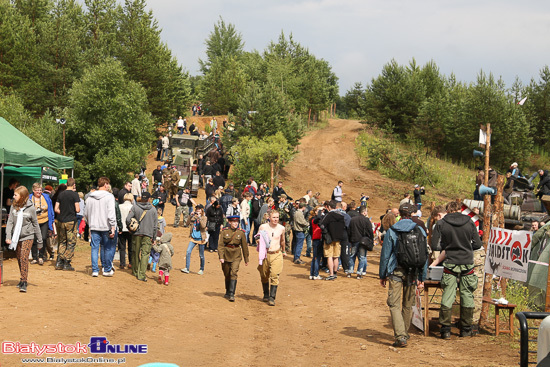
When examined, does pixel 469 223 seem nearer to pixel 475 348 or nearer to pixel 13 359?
pixel 475 348

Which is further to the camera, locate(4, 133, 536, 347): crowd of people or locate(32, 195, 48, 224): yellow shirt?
locate(32, 195, 48, 224): yellow shirt

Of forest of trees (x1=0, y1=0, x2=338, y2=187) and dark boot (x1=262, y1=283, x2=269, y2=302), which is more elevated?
forest of trees (x1=0, y1=0, x2=338, y2=187)

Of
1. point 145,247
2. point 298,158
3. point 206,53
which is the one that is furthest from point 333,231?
point 206,53

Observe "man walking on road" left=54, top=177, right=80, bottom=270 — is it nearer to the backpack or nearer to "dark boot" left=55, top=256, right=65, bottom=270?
"dark boot" left=55, top=256, right=65, bottom=270

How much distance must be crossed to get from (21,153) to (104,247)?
3.47 meters

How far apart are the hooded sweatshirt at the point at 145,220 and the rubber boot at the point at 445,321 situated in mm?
6917

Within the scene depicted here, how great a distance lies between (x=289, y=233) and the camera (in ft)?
71.2

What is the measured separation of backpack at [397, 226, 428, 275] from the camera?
30.2ft

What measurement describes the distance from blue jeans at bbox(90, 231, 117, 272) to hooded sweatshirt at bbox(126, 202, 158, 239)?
0.60 meters

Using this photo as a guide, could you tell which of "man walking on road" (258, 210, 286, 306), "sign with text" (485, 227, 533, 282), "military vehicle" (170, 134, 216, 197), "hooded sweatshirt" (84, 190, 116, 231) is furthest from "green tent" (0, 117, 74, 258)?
"military vehicle" (170, 134, 216, 197)

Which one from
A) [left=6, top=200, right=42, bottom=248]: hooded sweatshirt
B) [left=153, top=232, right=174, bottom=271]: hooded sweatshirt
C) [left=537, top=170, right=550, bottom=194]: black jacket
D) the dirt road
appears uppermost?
[left=537, top=170, right=550, bottom=194]: black jacket

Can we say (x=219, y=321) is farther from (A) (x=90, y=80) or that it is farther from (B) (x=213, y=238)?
(A) (x=90, y=80)

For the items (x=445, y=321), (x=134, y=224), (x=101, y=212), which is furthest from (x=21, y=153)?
(x=445, y=321)

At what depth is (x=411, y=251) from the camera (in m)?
9.23
